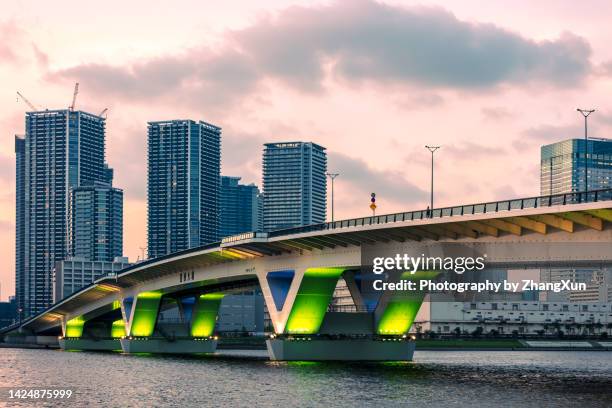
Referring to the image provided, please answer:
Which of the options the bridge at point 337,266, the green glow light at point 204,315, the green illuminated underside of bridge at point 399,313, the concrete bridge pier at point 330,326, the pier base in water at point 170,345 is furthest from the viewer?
the pier base in water at point 170,345

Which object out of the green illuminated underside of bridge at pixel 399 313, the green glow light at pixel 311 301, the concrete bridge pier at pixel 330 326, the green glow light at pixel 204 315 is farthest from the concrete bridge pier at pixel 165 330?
the green illuminated underside of bridge at pixel 399 313

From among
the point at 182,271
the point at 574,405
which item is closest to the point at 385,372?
the point at 574,405

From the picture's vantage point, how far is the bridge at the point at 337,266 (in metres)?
69.9

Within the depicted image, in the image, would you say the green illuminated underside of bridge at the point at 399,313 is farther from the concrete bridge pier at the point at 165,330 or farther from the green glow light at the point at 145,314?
the green glow light at the point at 145,314

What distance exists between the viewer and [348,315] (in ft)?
349

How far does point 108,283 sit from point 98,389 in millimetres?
91566

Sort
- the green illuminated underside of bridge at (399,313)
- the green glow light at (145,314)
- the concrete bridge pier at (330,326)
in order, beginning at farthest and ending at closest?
the green glow light at (145,314)
the concrete bridge pier at (330,326)
the green illuminated underside of bridge at (399,313)

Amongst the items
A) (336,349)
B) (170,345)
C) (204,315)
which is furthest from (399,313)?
(170,345)

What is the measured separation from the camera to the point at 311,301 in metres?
105

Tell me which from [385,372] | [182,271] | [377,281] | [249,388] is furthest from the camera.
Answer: [182,271]

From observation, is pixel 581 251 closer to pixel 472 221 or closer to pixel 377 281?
pixel 472 221

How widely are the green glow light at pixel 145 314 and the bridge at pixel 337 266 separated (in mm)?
153

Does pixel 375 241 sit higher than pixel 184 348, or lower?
higher

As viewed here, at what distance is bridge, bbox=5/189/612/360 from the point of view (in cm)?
6988
